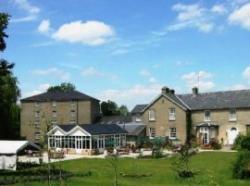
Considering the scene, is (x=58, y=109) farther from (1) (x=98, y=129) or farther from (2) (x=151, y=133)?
(1) (x=98, y=129)

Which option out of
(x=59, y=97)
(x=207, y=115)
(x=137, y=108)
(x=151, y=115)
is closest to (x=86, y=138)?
(x=151, y=115)

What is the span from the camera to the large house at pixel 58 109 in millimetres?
90625

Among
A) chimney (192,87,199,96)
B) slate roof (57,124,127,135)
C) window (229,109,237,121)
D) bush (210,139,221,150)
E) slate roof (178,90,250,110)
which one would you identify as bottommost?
bush (210,139,221,150)

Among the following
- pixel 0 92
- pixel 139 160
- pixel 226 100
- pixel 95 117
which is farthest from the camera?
pixel 95 117

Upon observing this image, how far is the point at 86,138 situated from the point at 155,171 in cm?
2510

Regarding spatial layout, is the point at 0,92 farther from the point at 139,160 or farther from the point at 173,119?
the point at 173,119

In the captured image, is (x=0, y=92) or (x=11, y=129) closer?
(x=0, y=92)

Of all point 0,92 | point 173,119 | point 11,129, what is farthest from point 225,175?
point 11,129

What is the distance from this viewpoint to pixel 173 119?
75.4 metres

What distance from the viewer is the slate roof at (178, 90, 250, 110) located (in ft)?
235

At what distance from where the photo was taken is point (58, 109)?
9169 centimetres

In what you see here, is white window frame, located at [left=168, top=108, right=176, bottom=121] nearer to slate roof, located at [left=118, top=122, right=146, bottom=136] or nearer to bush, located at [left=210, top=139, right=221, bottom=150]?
slate roof, located at [left=118, top=122, right=146, bottom=136]

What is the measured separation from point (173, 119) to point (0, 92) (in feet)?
115

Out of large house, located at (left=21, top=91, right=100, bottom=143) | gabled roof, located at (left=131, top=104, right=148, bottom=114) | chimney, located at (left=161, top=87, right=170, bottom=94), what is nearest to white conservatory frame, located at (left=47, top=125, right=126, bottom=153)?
chimney, located at (left=161, top=87, right=170, bottom=94)
